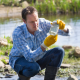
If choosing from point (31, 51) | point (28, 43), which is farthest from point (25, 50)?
point (28, 43)

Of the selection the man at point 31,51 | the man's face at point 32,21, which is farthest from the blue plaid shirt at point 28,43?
the man's face at point 32,21

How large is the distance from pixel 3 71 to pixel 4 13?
8.36 meters

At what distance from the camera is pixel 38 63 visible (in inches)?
126

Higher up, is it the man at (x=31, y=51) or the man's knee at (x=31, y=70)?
the man at (x=31, y=51)

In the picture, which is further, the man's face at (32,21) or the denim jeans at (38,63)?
the denim jeans at (38,63)

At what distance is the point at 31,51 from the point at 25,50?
0.26ft

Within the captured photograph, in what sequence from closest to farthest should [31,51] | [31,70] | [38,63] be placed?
[31,51], [31,70], [38,63]

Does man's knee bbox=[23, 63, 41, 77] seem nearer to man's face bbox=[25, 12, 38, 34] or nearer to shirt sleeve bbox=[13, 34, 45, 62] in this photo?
shirt sleeve bbox=[13, 34, 45, 62]

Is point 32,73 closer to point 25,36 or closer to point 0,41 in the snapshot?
point 25,36

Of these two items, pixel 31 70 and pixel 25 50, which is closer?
pixel 25 50

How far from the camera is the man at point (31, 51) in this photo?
116 inches

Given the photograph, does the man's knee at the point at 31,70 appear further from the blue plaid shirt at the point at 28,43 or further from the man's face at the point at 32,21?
the man's face at the point at 32,21

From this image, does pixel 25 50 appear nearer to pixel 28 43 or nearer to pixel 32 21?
pixel 28 43

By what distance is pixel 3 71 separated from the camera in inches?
151
